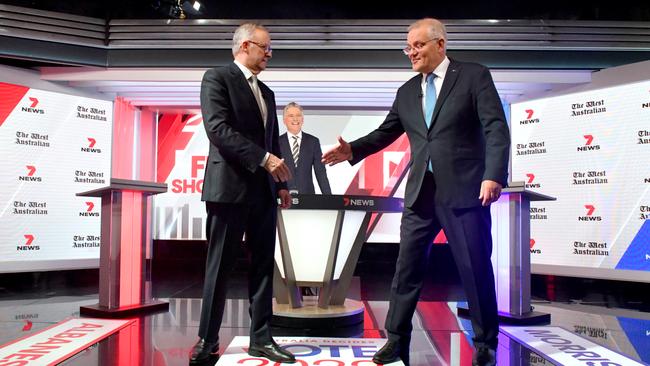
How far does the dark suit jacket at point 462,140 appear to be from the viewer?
2.17 m

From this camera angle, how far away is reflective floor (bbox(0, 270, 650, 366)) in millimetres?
2531

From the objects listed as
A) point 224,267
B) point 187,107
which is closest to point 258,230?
point 224,267

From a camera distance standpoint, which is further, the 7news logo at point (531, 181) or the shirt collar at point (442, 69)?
the 7news logo at point (531, 181)

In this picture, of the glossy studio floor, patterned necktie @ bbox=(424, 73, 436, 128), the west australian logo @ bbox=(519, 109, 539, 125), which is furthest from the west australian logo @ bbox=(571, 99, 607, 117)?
patterned necktie @ bbox=(424, 73, 436, 128)

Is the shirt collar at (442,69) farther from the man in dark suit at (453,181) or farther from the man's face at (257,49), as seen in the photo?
the man's face at (257,49)

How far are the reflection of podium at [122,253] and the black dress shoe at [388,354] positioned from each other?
227 cm

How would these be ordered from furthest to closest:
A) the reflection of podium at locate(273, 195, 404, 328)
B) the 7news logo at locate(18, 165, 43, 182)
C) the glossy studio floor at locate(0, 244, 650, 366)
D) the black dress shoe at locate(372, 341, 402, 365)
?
the 7news logo at locate(18, 165, 43, 182), the reflection of podium at locate(273, 195, 404, 328), the glossy studio floor at locate(0, 244, 650, 366), the black dress shoe at locate(372, 341, 402, 365)

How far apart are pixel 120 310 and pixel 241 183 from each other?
2.04 meters

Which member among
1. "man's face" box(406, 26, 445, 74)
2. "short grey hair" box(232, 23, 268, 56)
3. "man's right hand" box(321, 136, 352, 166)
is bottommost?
"man's right hand" box(321, 136, 352, 166)

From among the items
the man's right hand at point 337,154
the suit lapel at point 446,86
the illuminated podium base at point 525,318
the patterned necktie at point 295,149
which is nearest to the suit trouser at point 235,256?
the man's right hand at point 337,154

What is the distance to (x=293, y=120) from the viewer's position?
4.76 metres

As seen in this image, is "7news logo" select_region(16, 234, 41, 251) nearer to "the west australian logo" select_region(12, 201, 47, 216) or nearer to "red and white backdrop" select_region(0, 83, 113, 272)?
"red and white backdrop" select_region(0, 83, 113, 272)

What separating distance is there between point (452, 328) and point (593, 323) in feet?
3.94

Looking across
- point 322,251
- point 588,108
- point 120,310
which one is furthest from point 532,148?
point 120,310
